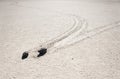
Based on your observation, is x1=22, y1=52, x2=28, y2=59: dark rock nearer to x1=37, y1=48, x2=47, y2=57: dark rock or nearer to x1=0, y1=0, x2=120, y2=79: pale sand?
x1=0, y1=0, x2=120, y2=79: pale sand

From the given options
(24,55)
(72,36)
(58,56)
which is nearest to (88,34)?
(72,36)

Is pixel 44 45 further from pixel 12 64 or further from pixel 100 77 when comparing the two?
pixel 100 77

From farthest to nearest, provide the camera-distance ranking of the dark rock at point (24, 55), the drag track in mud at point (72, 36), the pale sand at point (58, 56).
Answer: the drag track in mud at point (72, 36), the dark rock at point (24, 55), the pale sand at point (58, 56)

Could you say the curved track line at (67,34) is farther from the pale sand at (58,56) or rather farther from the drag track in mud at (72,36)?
the pale sand at (58,56)

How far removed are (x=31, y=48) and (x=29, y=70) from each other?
80 cm

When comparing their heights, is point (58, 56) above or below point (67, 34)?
below

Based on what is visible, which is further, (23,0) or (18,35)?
(23,0)

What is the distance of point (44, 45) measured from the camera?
3391 mm

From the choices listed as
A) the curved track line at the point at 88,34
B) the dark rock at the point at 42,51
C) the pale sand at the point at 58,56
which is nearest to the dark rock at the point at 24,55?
the pale sand at the point at 58,56

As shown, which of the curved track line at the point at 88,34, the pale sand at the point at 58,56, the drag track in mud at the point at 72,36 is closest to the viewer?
the pale sand at the point at 58,56

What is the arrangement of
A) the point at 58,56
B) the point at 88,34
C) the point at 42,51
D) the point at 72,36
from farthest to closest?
the point at 88,34
the point at 72,36
the point at 42,51
the point at 58,56

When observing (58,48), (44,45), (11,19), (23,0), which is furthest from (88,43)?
(23,0)

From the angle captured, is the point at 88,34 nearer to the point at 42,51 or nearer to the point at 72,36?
the point at 72,36

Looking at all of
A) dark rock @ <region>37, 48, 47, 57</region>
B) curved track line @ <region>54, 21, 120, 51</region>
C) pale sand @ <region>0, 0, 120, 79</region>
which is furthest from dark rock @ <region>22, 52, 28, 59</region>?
curved track line @ <region>54, 21, 120, 51</region>
